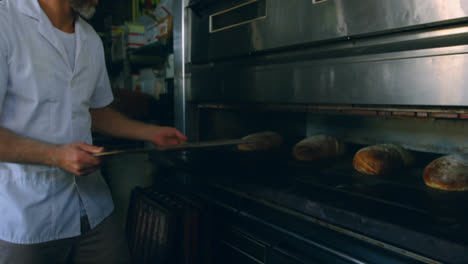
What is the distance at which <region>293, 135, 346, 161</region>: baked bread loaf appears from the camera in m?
1.39

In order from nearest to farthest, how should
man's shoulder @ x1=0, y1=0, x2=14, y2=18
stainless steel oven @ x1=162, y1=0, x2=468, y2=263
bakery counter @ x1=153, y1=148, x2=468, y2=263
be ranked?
bakery counter @ x1=153, y1=148, x2=468, y2=263, stainless steel oven @ x1=162, y1=0, x2=468, y2=263, man's shoulder @ x1=0, y1=0, x2=14, y2=18

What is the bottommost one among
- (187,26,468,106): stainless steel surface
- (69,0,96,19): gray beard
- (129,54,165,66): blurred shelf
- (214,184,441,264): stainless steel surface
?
(214,184,441,264): stainless steel surface

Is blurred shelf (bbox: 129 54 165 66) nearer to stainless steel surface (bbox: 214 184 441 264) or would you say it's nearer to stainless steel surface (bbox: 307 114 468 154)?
stainless steel surface (bbox: 307 114 468 154)

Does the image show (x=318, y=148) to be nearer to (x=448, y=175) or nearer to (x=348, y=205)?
(x=448, y=175)

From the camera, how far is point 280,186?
3.20ft

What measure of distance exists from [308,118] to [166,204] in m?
0.95

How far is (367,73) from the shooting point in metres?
1.01

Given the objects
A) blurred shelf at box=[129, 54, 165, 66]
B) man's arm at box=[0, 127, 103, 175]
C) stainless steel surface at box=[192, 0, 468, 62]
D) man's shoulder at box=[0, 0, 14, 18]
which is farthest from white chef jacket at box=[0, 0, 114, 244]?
blurred shelf at box=[129, 54, 165, 66]

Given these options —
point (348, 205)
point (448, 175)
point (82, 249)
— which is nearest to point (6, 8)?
point (82, 249)

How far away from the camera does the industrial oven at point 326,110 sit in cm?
80

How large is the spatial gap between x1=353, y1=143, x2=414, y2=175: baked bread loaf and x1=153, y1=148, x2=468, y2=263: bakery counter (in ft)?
0.12

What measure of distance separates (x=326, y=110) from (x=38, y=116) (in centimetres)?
102

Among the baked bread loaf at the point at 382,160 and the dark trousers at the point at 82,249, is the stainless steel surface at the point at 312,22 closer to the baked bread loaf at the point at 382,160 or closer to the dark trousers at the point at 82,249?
the baked bread loaf at the point at 382,160

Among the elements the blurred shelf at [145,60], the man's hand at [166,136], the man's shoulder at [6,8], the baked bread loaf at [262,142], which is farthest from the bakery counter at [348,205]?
the blurred shelf at [145,60]
